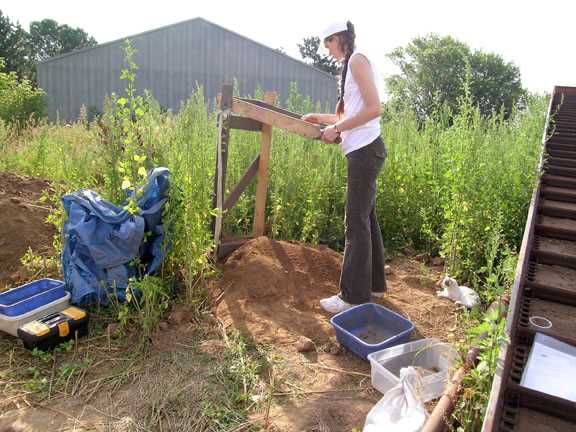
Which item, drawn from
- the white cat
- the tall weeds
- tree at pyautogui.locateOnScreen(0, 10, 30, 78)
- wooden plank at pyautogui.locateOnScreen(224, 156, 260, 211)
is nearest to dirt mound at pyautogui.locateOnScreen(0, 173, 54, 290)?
the tall weeds

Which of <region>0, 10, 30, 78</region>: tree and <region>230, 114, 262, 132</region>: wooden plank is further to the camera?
<region>0, 10, 30, 78</region>: tree

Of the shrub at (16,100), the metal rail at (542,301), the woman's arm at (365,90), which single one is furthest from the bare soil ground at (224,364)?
the shrub at (16,100)

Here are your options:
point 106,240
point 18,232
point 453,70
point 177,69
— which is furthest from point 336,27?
point 453,70

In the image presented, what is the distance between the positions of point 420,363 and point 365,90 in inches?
67.6

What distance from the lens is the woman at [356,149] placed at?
2.80 meters

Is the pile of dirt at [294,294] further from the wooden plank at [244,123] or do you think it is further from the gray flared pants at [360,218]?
the wooden plank at [244,123]

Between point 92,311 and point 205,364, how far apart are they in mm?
1116

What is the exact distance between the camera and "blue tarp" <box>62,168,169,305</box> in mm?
→ 2945

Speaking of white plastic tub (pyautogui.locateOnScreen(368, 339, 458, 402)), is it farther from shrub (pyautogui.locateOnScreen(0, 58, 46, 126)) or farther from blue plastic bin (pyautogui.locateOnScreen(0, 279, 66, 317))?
shrub (pyautogui.locateOnScreen(0, 58, 46, 126))

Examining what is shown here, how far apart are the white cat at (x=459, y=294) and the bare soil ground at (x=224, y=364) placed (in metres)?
0.09

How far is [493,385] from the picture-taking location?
181cm

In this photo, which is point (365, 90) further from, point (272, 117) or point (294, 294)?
point (294, 294)

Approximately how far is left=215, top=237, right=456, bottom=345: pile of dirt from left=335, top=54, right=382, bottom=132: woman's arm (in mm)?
1333

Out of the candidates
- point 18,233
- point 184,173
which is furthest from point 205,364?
point 18,233
